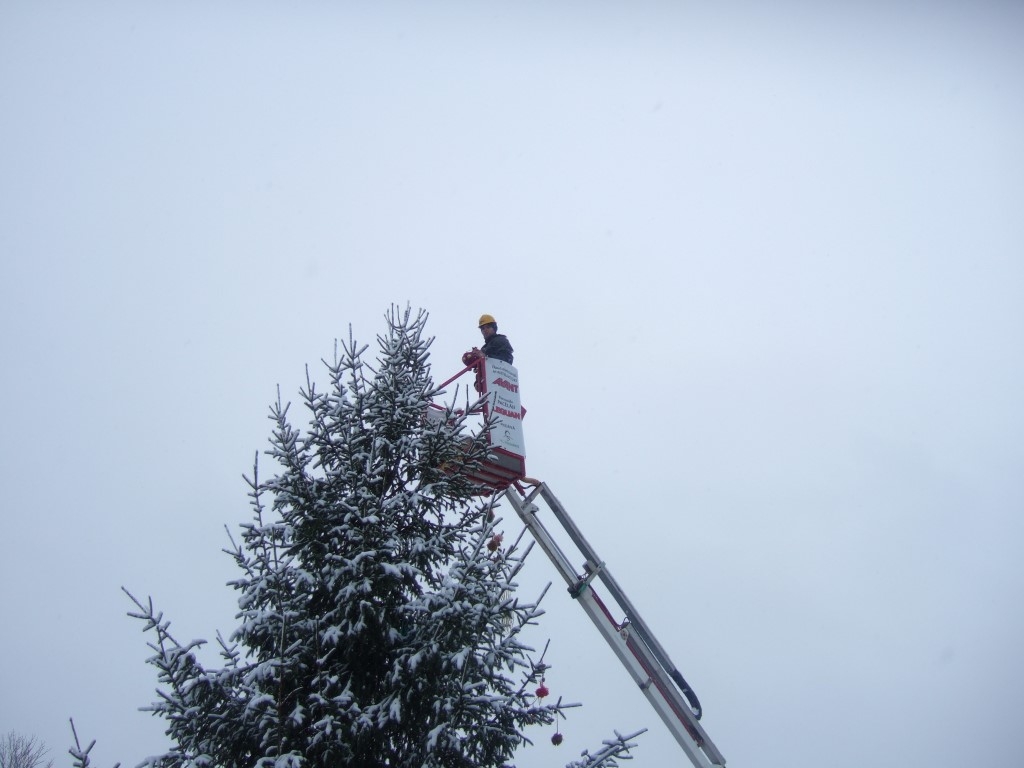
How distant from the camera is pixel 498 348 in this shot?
1052cm

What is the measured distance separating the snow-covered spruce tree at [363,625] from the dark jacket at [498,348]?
280cm

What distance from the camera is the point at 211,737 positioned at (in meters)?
6.20

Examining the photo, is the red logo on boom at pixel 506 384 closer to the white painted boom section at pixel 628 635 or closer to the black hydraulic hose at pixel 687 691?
the white painted boom section at pixel 628 635

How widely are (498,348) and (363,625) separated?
15.4ft

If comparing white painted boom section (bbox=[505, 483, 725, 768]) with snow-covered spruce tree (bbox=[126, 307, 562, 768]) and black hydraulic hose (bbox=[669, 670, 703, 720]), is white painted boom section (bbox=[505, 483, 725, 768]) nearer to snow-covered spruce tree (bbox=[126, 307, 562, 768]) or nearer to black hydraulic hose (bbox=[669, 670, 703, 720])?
black hydraulic hose (bbox=[669, 670, 703, 720])

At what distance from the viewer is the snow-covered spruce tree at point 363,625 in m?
6.13

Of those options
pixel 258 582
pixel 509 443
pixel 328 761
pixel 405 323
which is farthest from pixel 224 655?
pixel 509 443

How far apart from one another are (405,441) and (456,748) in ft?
8.57

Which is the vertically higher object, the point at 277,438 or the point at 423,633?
the point at 277,438

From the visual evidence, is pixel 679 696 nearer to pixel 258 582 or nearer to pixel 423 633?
pixel 423 633

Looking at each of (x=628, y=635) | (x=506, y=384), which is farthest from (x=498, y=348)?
(x=628, y=635)

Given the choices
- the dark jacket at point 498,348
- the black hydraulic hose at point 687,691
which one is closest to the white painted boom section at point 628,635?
the black hydraulic hose at point 687,691

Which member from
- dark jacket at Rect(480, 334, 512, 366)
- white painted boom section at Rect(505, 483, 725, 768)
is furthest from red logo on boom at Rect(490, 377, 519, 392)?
white painted boom section at Rect(505, 483, 725, 768)

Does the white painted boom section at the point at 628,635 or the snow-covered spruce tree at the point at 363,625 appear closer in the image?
the snow-covered spruce tree at the point at 363,625
